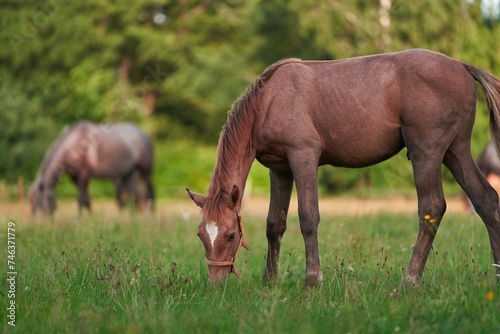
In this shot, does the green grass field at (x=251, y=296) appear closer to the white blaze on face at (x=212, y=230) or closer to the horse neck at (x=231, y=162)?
the white blaze on face at (x=212, y=230)

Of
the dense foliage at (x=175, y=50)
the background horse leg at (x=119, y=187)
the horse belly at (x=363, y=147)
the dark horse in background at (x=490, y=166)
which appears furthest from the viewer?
the dense foliage at (x=175, y=50)

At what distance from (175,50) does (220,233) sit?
3096 centimetres

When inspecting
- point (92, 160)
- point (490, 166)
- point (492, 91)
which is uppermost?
point (492, 91)

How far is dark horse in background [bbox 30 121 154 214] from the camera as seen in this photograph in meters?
15.3

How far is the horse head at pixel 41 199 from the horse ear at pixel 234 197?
9742 mm

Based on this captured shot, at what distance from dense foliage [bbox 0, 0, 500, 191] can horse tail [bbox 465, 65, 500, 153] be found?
59.2ft

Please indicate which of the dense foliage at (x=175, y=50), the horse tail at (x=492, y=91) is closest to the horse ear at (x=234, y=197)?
the horse tail at (x=492, y=91)

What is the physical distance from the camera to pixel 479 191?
5770mm

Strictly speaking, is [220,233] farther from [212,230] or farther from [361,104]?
[361,104]

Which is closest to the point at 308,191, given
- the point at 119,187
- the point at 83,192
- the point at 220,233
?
the point at 220,233

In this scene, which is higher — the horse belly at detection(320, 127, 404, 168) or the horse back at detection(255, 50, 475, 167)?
the horse back at detection(255, 50, 475, 167)

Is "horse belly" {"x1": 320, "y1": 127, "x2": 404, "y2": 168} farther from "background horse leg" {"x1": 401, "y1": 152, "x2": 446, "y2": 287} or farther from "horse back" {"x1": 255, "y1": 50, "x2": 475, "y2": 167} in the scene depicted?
"background horse leg" {"x1": 401, "y1": 152, "x2": 446, "y2": 287}

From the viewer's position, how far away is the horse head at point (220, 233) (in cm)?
541

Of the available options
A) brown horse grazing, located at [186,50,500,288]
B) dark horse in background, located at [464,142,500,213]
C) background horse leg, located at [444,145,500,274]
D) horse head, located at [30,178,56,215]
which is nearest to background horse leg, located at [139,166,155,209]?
horse head, located at [30,178,56,215]
